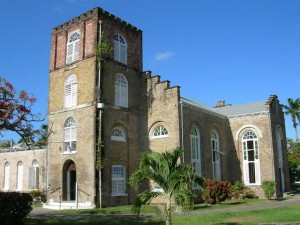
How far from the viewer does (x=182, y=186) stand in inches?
439

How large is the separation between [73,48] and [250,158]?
1792cm

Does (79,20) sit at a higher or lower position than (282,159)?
higher

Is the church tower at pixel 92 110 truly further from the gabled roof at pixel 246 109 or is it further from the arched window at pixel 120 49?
the gabled roof at pixel 246 109

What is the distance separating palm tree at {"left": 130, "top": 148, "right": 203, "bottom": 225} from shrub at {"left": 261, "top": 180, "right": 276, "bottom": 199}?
16.4 metres

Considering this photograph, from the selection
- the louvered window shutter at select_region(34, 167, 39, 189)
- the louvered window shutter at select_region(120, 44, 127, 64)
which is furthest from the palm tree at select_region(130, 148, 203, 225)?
the louvered window shutter at select_region(34, 167, 39, 189)

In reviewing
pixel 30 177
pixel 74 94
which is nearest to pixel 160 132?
pixel 74 94

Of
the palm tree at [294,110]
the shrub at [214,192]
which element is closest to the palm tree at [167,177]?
the shrub at [214,192]

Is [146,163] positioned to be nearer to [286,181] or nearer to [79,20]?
[79,20]

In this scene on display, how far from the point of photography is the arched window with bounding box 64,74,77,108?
25.4 metres

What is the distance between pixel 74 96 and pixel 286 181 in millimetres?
21385

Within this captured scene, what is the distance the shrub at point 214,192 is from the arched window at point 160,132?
470cm

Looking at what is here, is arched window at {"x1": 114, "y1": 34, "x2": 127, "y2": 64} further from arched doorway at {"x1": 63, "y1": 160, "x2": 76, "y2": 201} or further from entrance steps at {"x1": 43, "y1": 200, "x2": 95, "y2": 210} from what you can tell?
entrance steps at {"x1": 43, "y1": 200, "x2": 95, "y2": 210}

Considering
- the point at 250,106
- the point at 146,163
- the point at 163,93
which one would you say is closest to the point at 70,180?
the point at 163,93

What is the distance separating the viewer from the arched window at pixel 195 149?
85.8 ft
